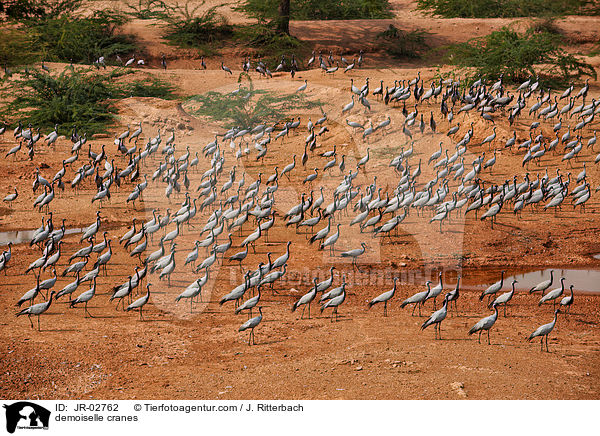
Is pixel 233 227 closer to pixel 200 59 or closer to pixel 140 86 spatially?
pixel 140 86

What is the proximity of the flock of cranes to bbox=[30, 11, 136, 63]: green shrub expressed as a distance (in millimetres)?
8951

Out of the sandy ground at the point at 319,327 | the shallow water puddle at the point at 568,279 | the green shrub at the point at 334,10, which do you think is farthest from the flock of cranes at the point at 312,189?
the green shrub at the point at 334,10

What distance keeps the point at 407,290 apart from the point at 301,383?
15.8 ft

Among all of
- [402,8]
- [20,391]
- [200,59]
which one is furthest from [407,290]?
[402,8]

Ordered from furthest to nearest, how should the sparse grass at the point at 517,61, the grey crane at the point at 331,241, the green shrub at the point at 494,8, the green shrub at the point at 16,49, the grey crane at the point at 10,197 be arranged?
1. the green shrub at the point at 494,8
2. the green shrub at the point at 16,49
3. the sparse grass at the point at 517,61
4. the grey crane at the point at 10,197
5. the grey crane at the point at 331,241

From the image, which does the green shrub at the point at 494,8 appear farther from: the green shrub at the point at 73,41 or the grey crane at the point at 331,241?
the grey crane at the point at 331,241

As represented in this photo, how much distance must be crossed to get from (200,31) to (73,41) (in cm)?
689

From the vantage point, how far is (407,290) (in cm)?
1379

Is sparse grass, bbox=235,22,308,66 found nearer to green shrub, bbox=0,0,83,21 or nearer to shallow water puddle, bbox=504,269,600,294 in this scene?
green shrub, bbox=0,0,83,21

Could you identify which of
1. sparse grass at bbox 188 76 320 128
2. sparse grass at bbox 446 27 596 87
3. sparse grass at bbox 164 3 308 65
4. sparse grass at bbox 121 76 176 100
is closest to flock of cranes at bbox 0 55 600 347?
sparse grass at bbox 188 76 320 128

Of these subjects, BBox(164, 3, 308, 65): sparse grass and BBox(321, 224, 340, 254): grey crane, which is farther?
BBox(164, 3, 308, 65): sparse grass

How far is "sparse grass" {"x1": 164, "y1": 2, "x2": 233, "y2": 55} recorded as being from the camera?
36.4m

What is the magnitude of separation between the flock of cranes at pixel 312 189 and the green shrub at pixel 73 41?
8951 millimetres
